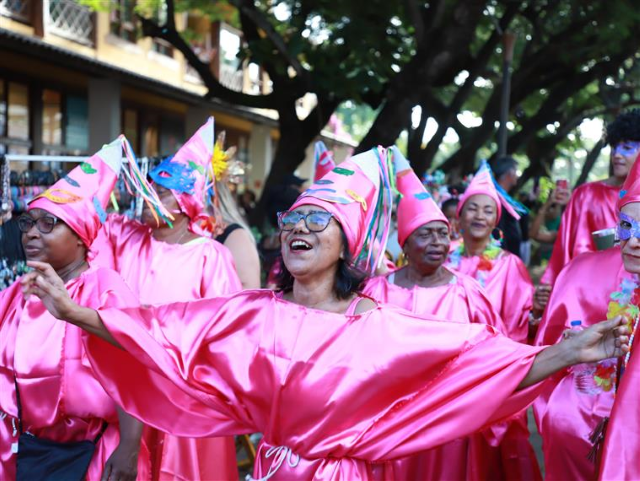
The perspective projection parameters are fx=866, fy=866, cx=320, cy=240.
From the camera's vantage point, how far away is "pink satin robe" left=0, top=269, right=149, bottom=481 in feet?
11.7

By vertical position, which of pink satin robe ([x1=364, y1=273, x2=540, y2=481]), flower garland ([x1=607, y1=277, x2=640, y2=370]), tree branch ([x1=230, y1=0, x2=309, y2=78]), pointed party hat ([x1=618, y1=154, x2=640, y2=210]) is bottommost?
pink satin robe ([x1=364, y1=273, x2=540, y2=481])

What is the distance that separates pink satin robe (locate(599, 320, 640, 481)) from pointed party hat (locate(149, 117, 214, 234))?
2825 mm

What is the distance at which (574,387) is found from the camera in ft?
13.3

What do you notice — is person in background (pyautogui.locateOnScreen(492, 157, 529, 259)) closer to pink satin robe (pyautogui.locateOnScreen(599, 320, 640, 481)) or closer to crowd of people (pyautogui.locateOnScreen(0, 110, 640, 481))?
crowd of people (pyautogui.locateOnScreen(0, 110, 640, 481))

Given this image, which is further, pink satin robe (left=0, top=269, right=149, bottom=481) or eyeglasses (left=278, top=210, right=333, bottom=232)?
pink satin robe (left=0, top=269, right=149, bottom=481)

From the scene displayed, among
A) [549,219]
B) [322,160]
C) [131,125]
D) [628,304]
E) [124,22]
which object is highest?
[124,22]

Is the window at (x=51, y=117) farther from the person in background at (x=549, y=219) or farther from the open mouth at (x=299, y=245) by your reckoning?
the open mouth at (x=299, y=245)

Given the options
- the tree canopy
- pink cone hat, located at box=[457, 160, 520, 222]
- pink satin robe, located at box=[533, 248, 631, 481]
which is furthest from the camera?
the tree canopy

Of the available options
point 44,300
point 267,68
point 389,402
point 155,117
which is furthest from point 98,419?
point 155,117

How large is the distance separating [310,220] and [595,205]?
3064 mm

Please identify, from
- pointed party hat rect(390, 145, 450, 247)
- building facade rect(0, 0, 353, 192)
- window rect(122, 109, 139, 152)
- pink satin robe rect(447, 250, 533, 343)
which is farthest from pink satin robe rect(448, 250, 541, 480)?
window rect(122, 109, 139, 152)

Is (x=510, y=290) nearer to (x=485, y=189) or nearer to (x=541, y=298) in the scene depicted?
(x=485, y=189)

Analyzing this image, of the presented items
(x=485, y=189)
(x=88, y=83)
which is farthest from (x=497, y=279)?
(x=88, y=83)

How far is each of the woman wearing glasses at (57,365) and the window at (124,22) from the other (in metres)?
13.2
